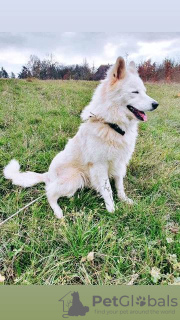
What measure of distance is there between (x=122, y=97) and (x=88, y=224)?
1.00 meters

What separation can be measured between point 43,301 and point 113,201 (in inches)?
36.3

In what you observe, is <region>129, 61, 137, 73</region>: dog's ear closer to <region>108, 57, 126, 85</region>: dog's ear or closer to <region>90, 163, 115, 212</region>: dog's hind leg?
<region>108, 57, 126, 85</region>: dog's ear

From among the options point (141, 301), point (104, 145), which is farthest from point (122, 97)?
point (141, 301)

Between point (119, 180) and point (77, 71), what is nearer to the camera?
point (119, 180)

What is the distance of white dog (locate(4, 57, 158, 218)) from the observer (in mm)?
1775

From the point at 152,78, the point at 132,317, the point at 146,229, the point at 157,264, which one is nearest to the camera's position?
the point at 132,317

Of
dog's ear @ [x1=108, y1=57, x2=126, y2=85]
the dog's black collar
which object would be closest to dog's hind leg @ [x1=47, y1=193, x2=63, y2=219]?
the dog's black collar

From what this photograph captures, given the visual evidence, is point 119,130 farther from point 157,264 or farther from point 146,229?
point 157,264

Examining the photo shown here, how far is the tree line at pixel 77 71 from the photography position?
2.31 metres

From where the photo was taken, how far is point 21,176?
2.04 m

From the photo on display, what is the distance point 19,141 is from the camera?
2609 mm

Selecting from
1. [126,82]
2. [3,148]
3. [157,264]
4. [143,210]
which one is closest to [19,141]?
[3,148]

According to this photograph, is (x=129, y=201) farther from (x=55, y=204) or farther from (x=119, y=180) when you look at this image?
(x=55, y=204)

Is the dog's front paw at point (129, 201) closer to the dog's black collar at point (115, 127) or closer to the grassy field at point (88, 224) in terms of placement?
the grassy field at point (88, 224)
